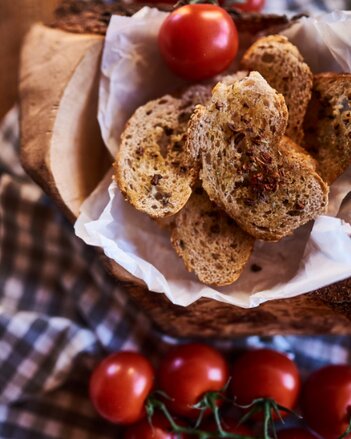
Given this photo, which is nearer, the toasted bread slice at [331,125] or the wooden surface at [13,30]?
the toasted bread slice at [331,125]

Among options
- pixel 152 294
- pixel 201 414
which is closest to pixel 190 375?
pixel 201 414

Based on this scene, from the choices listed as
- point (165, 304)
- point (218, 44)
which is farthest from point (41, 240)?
point (218, 44)

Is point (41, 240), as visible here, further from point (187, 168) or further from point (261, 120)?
point (261, 120)

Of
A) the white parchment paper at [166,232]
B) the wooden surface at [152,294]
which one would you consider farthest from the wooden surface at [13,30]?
the white parchment paper at [166,232]

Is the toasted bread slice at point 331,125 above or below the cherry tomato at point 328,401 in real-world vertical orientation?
above

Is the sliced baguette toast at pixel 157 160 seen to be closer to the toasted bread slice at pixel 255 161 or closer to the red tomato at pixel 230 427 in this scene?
the toasted bread slice at pixel 255 161

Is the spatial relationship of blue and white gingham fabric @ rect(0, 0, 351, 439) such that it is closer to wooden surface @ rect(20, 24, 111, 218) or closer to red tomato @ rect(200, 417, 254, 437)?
red tomato @ rect(200, 417, 254, 437)

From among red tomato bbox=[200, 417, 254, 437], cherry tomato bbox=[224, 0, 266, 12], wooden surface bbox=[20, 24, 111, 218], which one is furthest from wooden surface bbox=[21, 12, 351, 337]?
cherry tomato bbox=[224, 0, 266, 12]

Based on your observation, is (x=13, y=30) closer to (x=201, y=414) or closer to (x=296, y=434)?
(x=201, y=414)
